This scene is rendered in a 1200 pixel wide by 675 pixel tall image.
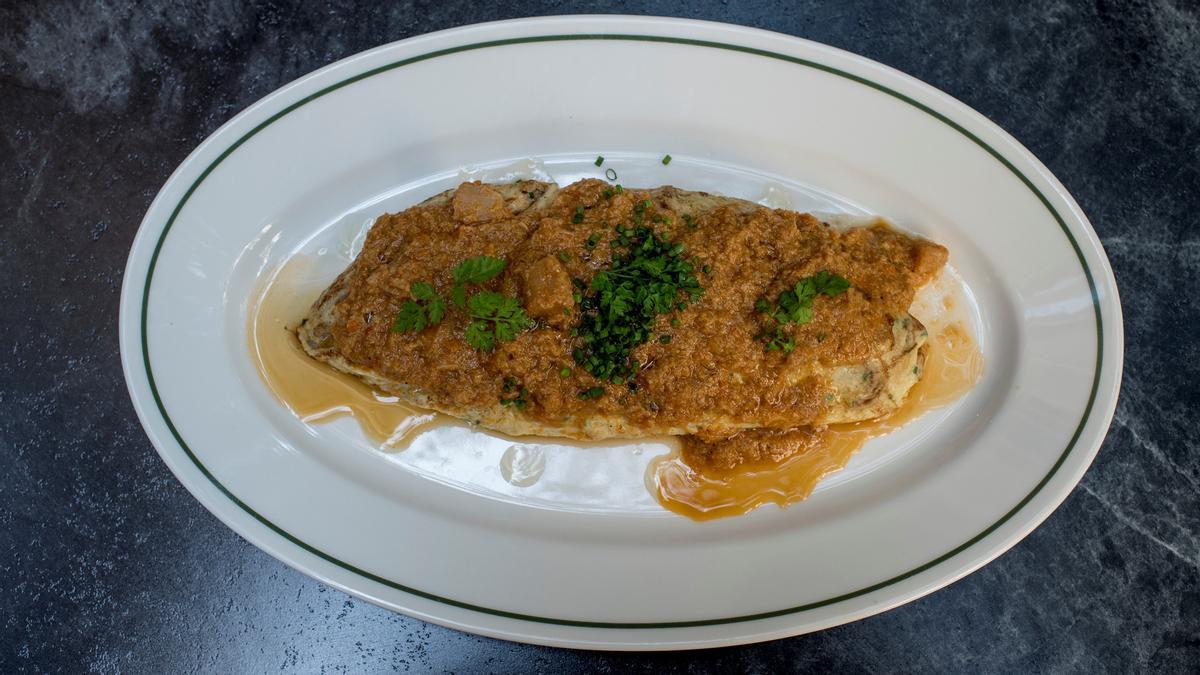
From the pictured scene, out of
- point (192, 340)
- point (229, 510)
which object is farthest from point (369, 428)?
point (192, 340)

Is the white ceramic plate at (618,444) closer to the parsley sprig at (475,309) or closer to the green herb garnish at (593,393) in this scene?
the green herb garnish at (593,393)

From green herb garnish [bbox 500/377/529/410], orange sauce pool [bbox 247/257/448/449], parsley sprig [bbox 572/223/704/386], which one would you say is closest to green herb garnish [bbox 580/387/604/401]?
parsley sprig [bbox 572/223/704/386]

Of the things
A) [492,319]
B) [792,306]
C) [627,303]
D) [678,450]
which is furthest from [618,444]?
[792,306]

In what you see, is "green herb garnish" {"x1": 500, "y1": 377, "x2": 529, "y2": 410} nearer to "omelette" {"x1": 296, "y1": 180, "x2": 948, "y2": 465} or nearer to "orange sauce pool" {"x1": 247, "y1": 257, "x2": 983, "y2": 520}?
"omelette" {"x1": 296, "y1": 180, "x2": 948, "y2": 465}

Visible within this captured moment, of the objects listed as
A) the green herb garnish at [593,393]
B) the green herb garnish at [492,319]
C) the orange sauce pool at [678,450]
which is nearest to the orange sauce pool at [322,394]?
the orange sauce pool at [678,450]

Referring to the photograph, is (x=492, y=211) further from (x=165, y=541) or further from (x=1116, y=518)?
(x=1116, y=518)

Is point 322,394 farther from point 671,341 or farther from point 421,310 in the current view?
point 671,341
